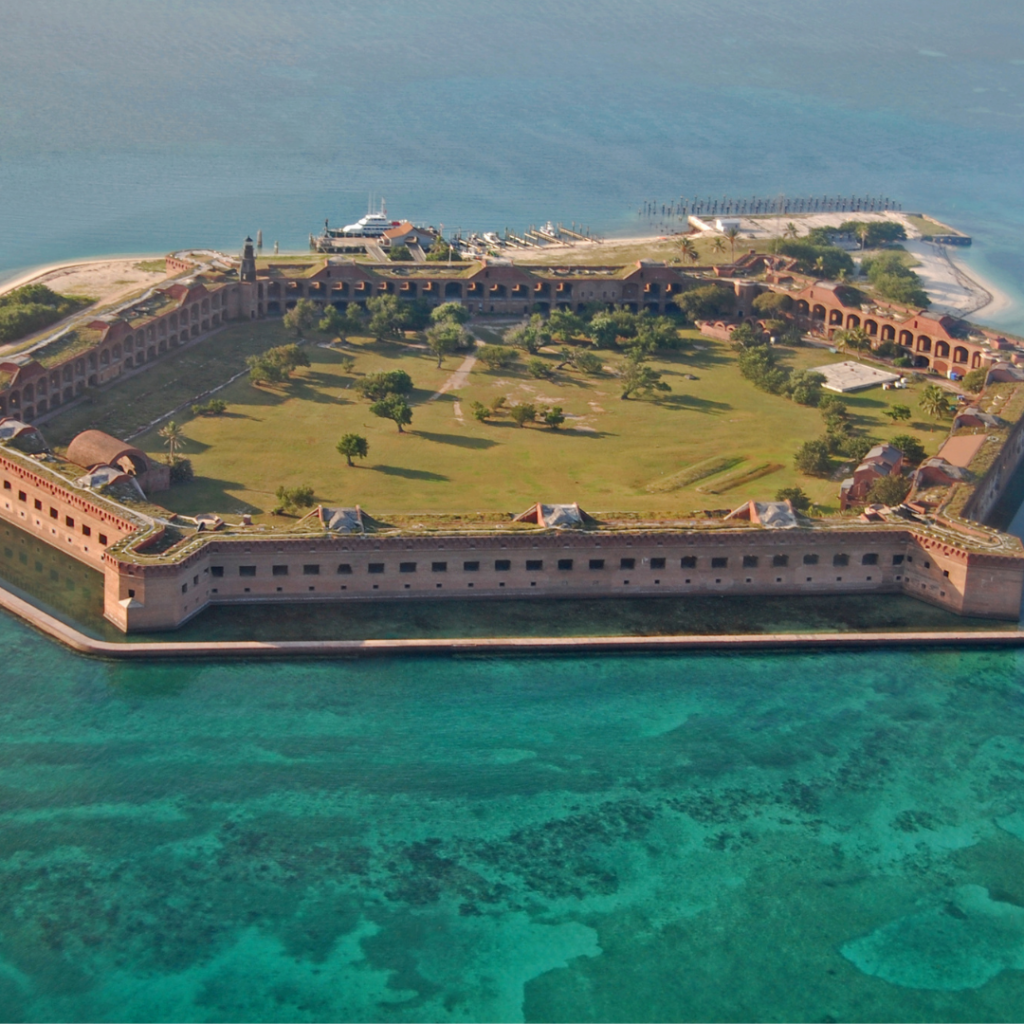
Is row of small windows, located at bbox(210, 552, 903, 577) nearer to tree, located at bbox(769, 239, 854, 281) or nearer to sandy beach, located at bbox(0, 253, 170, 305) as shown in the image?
sandy beach, located at bbox(0, 253, 170, 305)

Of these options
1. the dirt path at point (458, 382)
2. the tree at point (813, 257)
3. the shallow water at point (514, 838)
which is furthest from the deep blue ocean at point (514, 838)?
the tree at point (813, 257)

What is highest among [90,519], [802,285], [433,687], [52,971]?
[802,285]

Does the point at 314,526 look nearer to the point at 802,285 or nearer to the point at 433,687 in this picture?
the point at 433,687

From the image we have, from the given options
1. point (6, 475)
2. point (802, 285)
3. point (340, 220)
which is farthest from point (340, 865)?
point (340, 220)

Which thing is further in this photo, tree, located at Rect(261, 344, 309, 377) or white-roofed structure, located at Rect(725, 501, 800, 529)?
tree, located at Rect(261, 344, 309, 377)

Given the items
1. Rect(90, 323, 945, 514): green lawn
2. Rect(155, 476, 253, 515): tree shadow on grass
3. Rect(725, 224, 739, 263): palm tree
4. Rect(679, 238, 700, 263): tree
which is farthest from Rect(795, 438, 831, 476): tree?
Rect(725, 224, 739, 263): palm tree
